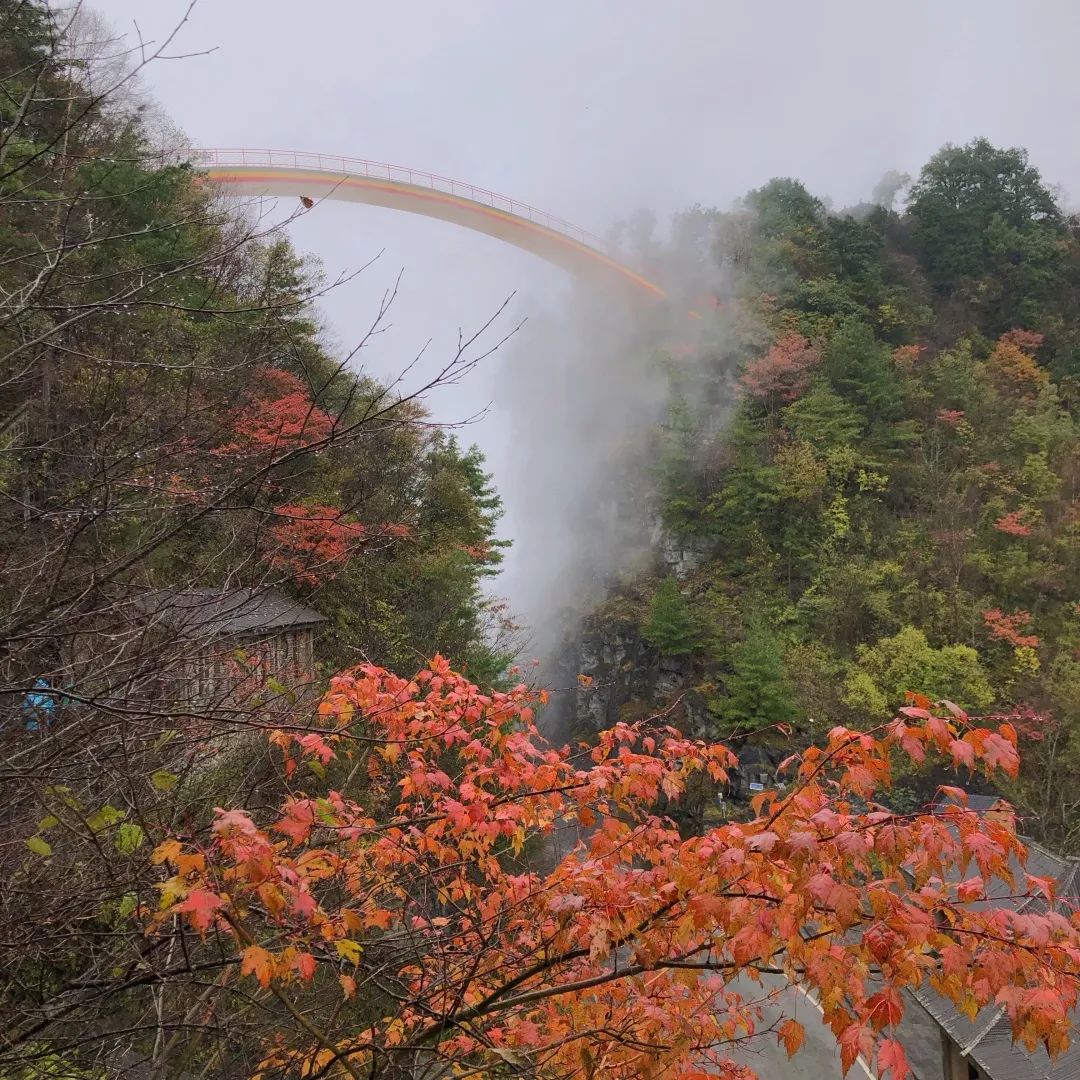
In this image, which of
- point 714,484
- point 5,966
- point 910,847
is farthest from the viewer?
point 714,484

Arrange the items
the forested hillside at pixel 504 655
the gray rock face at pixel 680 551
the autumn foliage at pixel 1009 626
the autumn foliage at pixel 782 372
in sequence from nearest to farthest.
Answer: the forested hillside at pixel 504 655 → the autumn foliage at pixel 1009 626 → the gray rock face at pixel 680 551 → the autumn foliage at pixel 782 372

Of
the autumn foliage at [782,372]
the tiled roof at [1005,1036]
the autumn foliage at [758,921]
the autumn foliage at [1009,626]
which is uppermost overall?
the autumn foliage at [782,372]

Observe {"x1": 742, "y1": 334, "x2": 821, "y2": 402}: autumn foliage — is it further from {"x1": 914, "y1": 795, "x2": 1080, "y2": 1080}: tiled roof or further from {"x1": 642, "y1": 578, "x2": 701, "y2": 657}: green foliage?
{"x1": 914, "y1": 795, "x2": 1080, "y2": 1080}: tiled roof

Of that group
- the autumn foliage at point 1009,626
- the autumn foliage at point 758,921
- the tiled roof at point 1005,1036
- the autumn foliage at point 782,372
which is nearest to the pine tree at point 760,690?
the autumn foliage at point 1009,626

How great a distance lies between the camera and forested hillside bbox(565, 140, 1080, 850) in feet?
54.6

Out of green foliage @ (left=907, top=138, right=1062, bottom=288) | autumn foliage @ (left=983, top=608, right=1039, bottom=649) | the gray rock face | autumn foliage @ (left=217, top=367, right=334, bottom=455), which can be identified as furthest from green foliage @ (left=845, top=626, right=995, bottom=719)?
green foliage @ (left=907, top=138, right=1062, bottom=288)

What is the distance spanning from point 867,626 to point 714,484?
710cm

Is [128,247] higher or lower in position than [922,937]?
higher

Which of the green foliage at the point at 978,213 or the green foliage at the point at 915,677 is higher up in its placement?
the green foliage at the point at 978,213

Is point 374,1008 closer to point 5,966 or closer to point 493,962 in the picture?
point 493,962

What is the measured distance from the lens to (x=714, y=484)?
23.4m

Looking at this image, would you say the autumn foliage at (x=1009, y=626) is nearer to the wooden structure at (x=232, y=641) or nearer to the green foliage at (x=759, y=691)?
the green foliage at (x=759, y=691)

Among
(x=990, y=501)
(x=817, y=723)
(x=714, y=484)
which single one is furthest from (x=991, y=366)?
(x=817, y=723)

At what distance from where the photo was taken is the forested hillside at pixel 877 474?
1664 cm
